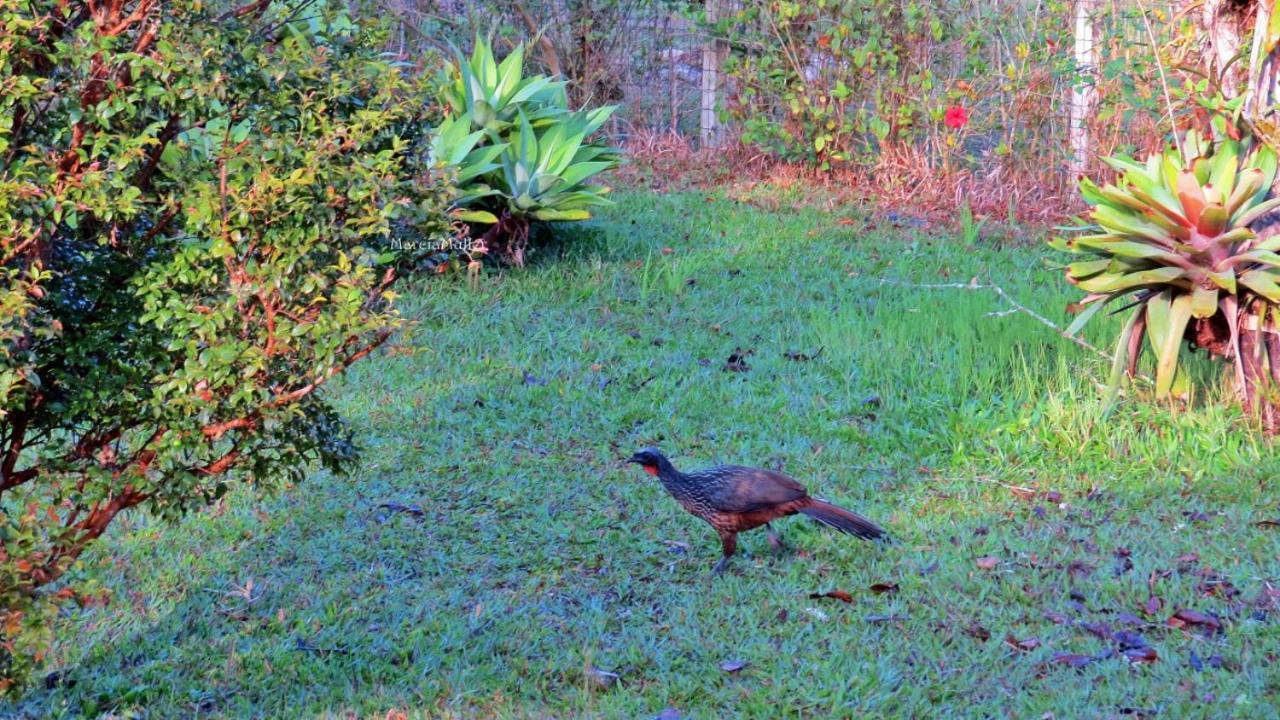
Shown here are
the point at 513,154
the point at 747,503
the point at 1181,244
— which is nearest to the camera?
the point at 747,503

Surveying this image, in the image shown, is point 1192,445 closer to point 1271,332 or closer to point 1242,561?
point 1271,332

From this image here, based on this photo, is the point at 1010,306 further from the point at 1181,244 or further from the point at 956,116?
the point at 956,116

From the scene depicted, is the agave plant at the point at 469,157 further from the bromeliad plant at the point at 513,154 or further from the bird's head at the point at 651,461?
the bird's head at the point at 651,461

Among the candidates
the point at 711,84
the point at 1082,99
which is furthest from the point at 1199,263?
the point at 711,84

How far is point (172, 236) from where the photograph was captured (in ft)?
12.0

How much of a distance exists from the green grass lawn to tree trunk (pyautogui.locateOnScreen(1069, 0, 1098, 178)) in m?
3.01

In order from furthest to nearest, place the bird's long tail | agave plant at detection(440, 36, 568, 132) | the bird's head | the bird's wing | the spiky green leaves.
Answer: agave plant at detection(440, 36, 568, 132), the spiky green leaves, the bird's head, the bird's long tail, the bird's wing

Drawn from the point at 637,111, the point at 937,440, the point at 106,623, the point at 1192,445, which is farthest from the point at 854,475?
the point at 637,111

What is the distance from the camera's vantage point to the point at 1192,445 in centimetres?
611

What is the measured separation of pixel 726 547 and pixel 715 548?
205 mm

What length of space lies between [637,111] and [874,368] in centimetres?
718

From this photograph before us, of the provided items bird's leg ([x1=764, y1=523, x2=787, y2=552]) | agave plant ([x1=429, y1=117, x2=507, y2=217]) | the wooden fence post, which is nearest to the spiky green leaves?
bird's leg ([x1=764, y1=523, x2=787, y2=552])

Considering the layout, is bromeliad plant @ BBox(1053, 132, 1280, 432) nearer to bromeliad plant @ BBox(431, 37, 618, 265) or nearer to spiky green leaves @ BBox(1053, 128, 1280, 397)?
spiky green leaves @ BBox(1053, 128, 1280, 397)

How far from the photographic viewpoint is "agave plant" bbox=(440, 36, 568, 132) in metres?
9.13
